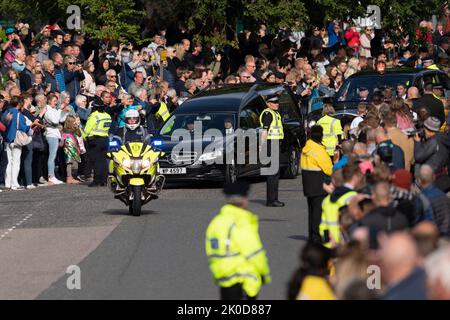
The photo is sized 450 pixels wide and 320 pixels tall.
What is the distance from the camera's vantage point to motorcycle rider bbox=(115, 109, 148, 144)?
26.4m

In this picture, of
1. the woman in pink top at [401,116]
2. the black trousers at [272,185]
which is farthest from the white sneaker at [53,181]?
the woman in pink top at [401,116]

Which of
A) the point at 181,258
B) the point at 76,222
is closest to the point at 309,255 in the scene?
the point at 181,258

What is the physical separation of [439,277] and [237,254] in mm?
3630

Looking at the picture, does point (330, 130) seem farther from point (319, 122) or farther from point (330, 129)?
point (319, 122)

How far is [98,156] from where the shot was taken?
30.1m

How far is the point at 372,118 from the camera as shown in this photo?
2222 cm

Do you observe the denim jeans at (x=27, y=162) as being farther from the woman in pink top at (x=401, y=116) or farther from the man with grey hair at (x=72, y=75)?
the woman in pink top at (x=401, y=116)

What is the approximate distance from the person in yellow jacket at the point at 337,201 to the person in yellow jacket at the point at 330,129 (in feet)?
31.8

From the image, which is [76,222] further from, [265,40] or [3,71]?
[265,40]

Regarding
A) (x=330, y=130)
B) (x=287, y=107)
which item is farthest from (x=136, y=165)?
(x=287, y=107)

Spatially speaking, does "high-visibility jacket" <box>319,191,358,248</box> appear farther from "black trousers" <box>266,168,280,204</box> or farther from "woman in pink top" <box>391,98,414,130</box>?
"black trousers" <box>266,168,280,204</box>

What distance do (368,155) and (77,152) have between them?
42.8ft

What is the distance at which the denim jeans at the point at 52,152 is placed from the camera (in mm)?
30531

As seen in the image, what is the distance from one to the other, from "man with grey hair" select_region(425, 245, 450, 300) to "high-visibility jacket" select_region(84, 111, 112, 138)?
20.7 meters
